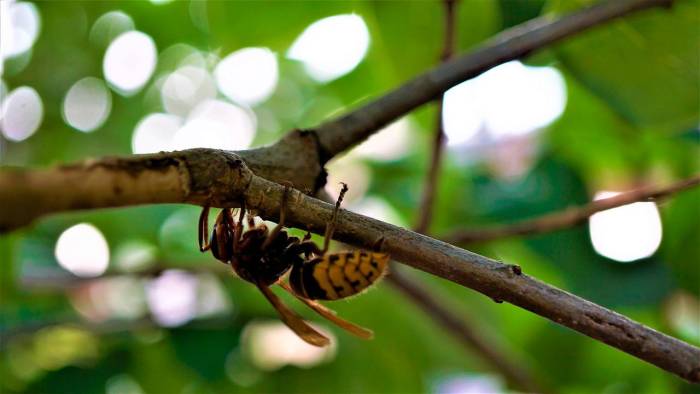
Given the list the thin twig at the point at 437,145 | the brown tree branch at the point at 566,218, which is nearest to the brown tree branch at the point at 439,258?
the brown tree branch at the point at 566,218

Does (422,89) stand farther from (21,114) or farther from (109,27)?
(21,114)

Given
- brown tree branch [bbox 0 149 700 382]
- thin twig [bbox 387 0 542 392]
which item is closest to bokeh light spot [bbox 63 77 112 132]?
thin twig [bbox 387 0 542 392]

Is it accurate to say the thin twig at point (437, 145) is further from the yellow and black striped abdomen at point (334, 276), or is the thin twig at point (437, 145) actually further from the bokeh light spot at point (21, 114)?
the bokeh light spot at point (21, 114)

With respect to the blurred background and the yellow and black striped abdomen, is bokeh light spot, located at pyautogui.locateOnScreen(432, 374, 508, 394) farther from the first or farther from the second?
the yellow and black striped abdomen

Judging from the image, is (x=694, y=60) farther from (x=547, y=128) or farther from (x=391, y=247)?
(x=391, y=247)

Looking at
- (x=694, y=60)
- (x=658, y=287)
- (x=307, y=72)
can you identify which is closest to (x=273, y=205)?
(x=694, y=60)

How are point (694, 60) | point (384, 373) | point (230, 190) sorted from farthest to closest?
point (384, 373)
point (694, 60)
point (230, 190)

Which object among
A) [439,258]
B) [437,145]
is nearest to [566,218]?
[437,145]
